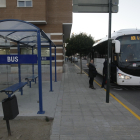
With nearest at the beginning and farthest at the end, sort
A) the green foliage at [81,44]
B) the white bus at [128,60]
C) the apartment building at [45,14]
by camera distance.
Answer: the white bus at [128,60] < the apartment building at [45,14] < the green foliage at [81,44]

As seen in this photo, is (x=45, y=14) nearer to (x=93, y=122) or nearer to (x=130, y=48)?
(x=130, y=48)

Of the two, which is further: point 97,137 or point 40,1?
point 40,1

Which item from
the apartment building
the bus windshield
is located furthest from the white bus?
the apartment building

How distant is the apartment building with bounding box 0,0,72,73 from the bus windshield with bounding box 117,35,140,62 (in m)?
7.00

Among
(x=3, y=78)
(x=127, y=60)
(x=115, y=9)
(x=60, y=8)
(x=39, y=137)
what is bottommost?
(x=39, y=137)

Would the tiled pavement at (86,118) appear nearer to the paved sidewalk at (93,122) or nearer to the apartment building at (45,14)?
the paved sidewalk at (93,122)

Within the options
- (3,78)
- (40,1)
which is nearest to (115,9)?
(3,78)

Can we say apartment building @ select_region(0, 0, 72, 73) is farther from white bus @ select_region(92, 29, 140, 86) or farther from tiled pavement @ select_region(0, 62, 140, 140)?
tiled pavement @ select_region(0, 62, 140, 140)

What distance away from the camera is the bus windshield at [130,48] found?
7.93 metres

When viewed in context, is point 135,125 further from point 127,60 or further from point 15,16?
point 15,16

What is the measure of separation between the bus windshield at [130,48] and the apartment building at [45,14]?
6995 millimetres

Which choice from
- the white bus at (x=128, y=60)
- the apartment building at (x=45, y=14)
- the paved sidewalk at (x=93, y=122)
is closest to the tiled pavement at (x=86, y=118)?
the paved sidewalk at (x=93, y=122)

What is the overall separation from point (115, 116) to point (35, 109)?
2626mm

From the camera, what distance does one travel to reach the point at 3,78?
27.9 ft
